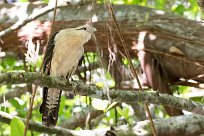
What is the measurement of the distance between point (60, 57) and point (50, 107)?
322 mm

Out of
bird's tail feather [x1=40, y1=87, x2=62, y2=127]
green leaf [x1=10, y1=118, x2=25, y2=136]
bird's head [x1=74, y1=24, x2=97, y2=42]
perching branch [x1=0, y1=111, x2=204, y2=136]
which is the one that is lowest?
perching branch [x1=0, y1=111, x2=204, y2=136]

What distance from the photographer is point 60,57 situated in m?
2.50

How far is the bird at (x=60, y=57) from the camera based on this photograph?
2.37 metres

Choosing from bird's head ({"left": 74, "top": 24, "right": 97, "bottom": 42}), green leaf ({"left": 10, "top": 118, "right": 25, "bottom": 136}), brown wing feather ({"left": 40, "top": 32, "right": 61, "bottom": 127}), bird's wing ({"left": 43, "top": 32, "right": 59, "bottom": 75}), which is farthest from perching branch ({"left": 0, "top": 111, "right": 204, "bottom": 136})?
green leaf ({"left": 10, "top": 118, "right": 25, "bottom": 136})

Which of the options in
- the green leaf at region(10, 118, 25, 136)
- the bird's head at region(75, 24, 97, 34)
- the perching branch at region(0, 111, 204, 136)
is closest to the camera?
the green leaf at region(10, 118, 25, 136)

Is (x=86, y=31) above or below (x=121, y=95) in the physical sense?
above

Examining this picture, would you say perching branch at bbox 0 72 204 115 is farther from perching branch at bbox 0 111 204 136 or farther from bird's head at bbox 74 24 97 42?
perching branch at bbox 0 111 204 136

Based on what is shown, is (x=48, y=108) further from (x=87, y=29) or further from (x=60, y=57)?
(x=87, y=29)

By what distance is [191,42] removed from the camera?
3.26m

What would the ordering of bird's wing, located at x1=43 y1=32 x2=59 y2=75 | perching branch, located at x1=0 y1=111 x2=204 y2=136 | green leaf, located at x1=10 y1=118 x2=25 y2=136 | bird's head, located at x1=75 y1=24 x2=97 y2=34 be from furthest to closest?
1. perching branch, located at x1=0 y1=111 x2=204 y2=136
2. bird's wing, located at x1=43 y1=32 x2=59 y2=75
3. bird's head, located at x1=75 y1=24 x2=97 y2=34
4. green leaf, located at x1=10 y1=118 x2=25 y2=136

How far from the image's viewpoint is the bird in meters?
2.37

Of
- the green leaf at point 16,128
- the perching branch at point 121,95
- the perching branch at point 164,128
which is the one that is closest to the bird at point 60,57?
the perching branch at point 164,128

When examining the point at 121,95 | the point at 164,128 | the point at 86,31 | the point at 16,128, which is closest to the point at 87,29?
the point at 86,31

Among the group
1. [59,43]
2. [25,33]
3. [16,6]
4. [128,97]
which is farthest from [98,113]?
[128,97]
